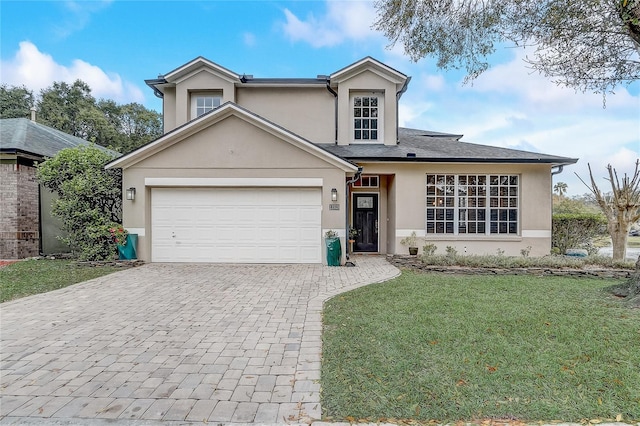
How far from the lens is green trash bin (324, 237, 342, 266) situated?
1006 centimetres

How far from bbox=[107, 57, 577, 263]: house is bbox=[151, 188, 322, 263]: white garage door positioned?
0.11 ft

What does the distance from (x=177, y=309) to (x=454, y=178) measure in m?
9.92

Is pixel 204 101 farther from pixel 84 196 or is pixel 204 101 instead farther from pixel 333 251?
pixel 333 251

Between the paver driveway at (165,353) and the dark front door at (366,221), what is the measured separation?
17.6ft

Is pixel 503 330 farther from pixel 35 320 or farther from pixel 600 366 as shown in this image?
pixel 35 320

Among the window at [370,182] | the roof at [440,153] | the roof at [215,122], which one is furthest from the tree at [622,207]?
the roof at [215,122]

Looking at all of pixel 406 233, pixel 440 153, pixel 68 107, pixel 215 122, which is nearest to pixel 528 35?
pixel 440 153

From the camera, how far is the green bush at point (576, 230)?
12328 mm

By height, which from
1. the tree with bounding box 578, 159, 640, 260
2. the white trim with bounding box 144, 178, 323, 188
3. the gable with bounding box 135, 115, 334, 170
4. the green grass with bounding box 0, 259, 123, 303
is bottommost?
the green grass with bounding box 0, 259, 123, 303

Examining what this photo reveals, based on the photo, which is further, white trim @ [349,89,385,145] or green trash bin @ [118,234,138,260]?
white trim @ [349,89,385,145]

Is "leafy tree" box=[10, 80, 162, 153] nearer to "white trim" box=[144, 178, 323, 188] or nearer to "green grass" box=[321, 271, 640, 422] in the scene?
"white trim" box=[144, 178, 323, 188]

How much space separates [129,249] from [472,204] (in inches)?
460

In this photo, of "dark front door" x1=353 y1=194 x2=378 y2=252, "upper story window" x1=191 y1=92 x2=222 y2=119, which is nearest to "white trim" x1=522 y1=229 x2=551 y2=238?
"dark front door" x1=353 y1=194 x2=378 y2=252

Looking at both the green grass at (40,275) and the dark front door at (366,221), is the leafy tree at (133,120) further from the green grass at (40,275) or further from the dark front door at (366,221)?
the dark front door at (366,221)
